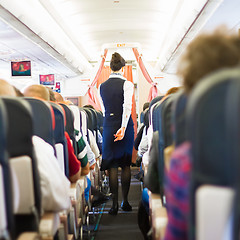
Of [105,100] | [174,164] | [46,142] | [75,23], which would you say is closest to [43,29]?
[75,23]

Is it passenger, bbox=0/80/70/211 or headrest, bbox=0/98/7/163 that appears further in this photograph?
passenger, bbox=0/80/70/211

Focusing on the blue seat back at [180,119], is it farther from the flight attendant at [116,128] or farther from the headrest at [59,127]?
the flight attendant at [116,128]

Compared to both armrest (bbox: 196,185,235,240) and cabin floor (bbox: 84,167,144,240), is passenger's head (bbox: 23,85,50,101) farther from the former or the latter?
cabin floor (bbox: 84,167,144,240)

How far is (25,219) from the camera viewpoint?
1.79m

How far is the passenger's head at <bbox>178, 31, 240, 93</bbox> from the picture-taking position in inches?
45.9

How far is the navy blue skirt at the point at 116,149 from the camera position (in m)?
4.74

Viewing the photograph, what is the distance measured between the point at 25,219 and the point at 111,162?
9.84ft

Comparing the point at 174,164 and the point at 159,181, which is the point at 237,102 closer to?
the point at 174,164

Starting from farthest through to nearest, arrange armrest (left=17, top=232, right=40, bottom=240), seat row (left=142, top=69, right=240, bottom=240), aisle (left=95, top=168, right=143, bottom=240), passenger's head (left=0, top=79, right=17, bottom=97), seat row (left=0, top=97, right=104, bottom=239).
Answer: aisle (left=95, top=168, right=143, bottom=240)
passenger's head (left=0, top=79, right=17, bottom=97)
armrest (left=17, top=232, right=40, bottom=240)
seat row (left=0, top=97, right=104, bottom=239)
seat row (left=142, top=69, right=240, bottom=240)

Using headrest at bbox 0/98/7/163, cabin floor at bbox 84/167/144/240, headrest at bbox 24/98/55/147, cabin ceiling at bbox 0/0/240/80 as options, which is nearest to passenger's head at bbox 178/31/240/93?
headrest at bbox 0/98/7/163

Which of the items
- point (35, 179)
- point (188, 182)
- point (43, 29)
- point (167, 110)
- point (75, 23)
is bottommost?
point (35, 179)

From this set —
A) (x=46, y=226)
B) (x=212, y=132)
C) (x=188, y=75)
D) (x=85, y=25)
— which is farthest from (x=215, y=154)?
(x=85, y=25)

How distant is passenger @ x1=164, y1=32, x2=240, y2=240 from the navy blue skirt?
340cm

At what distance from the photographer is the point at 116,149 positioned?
15.6 feet
